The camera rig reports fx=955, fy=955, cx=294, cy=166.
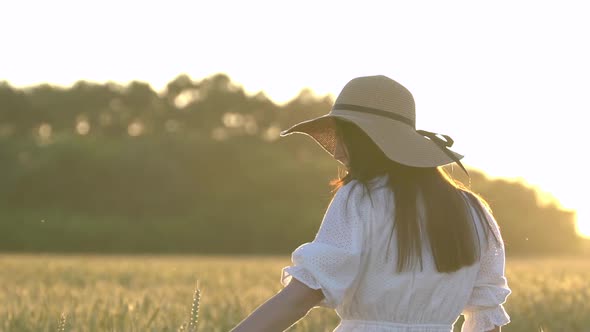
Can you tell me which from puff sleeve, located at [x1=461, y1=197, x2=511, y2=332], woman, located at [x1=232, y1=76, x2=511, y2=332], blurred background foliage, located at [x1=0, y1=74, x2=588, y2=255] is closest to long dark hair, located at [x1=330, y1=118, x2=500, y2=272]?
woman, located at [x1=232, y1=76, x2=511, y2=332]

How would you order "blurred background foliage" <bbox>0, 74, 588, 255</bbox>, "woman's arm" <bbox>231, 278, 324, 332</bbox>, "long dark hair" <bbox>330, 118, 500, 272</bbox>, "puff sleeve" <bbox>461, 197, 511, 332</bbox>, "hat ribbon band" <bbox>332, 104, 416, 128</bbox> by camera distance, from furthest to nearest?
"blurred background foliage" <bbox>0, 74, 588, 255</bbox> < "puff sleeve" <bbox>461, 197, 511, 332</bbox> < "hat ribbon band" <bbox>332, 104, 416, 128</bbox> < "long dark hair" <bbox>330, 118, 500, 272</bbox> < "woman's arm" <bbox>231, 278, 324, 332</bbox>

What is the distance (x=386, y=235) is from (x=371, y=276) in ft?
0.37

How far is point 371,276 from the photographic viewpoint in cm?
238

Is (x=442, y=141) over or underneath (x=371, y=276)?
over

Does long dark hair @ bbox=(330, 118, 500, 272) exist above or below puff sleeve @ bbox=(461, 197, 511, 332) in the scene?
above

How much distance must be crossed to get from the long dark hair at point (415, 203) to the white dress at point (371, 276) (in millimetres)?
25

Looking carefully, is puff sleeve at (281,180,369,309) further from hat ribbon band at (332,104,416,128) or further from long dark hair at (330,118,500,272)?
hat ribbon band at (332,104,416,128)

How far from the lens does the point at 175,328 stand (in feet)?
15.9

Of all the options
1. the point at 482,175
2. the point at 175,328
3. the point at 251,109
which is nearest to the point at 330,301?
the point at 175,328

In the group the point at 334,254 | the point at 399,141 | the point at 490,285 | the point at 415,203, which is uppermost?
the point at 399,141

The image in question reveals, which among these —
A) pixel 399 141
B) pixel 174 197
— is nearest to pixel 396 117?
pixel 399 141

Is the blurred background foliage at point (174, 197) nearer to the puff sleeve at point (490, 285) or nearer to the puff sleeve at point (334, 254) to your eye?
the puff sleeve at point (490, 285)

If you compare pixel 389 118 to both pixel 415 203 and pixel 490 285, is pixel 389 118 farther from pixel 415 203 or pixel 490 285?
pixel 490 285

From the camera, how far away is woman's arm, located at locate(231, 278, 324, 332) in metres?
2.20
